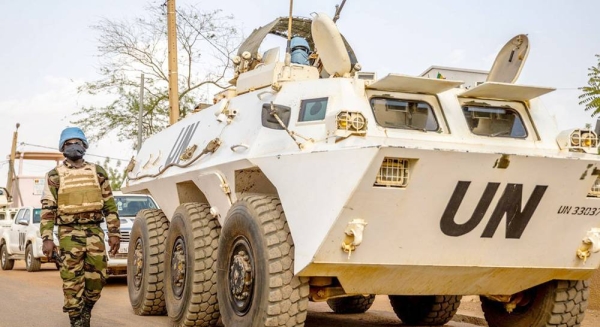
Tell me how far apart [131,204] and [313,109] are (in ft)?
30.8

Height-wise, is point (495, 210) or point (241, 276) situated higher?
point (495, 210)

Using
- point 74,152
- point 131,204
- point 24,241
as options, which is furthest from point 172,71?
point 74,152

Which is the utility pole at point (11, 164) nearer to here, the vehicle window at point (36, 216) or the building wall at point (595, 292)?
the vehicle window at point (36, 216)

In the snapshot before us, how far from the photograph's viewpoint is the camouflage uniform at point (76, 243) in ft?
24.6

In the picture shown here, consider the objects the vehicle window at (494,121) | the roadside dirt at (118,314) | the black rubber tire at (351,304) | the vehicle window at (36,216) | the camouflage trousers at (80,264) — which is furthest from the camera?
the vehicle window at (36,216)

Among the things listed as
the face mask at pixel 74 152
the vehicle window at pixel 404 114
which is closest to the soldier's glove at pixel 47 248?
the face mask at pixel 74 152

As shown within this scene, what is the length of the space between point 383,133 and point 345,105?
0.38 meters

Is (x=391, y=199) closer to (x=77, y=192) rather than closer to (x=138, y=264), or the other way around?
(x=77, y=192)

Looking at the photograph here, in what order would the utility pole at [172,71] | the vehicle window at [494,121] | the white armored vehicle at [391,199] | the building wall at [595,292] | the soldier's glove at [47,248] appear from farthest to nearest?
1. the utility pole at [172,71]
2. the building wall at [595,292]
3. the soldier's glove at [47,248]
4. the vehicle window at [494,121]
5. the white armored vehicle at [391,199]

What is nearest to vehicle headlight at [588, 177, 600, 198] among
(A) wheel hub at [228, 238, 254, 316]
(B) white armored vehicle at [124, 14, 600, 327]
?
(B) white armored vehicle at [124, 14, 600, 327]

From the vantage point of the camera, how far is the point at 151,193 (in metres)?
10.7

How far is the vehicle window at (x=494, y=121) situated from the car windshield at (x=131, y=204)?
30.7ft

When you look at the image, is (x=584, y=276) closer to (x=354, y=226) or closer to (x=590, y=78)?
(x=354, y=226)

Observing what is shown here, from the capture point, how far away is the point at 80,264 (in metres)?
7.56
